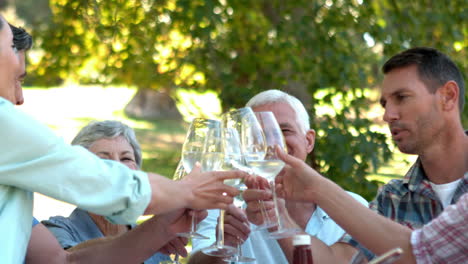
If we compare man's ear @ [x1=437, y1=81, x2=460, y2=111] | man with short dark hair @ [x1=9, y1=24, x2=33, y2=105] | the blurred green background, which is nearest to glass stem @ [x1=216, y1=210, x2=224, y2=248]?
man with short dark hair @ [x1=9, y1=24, x2=33, y2=105]

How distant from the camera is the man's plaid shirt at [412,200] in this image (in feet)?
9.85

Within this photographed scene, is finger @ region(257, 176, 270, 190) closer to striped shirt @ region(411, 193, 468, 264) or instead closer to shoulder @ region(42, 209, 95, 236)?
striped shirt @ region(411, 193, 468, 264)

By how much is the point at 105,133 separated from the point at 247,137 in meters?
1.55

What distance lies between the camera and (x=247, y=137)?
7.07 feet

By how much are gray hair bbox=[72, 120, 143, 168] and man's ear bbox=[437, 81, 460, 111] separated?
162 centimetres

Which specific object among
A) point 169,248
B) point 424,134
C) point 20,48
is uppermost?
point 20,48

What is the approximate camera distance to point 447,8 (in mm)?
6602

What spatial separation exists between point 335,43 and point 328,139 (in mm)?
1027

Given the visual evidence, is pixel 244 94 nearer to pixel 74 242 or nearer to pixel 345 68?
pixel 345 68

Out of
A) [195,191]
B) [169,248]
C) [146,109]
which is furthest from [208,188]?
[146,109]

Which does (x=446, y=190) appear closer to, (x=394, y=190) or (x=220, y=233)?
(x=394, y=190)

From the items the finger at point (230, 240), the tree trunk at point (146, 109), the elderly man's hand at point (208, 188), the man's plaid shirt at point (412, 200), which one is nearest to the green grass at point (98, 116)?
the tree trunk at point (146, 109)

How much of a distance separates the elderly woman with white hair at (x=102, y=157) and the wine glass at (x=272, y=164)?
3.95ft

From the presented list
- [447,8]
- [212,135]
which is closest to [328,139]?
[447,8]
